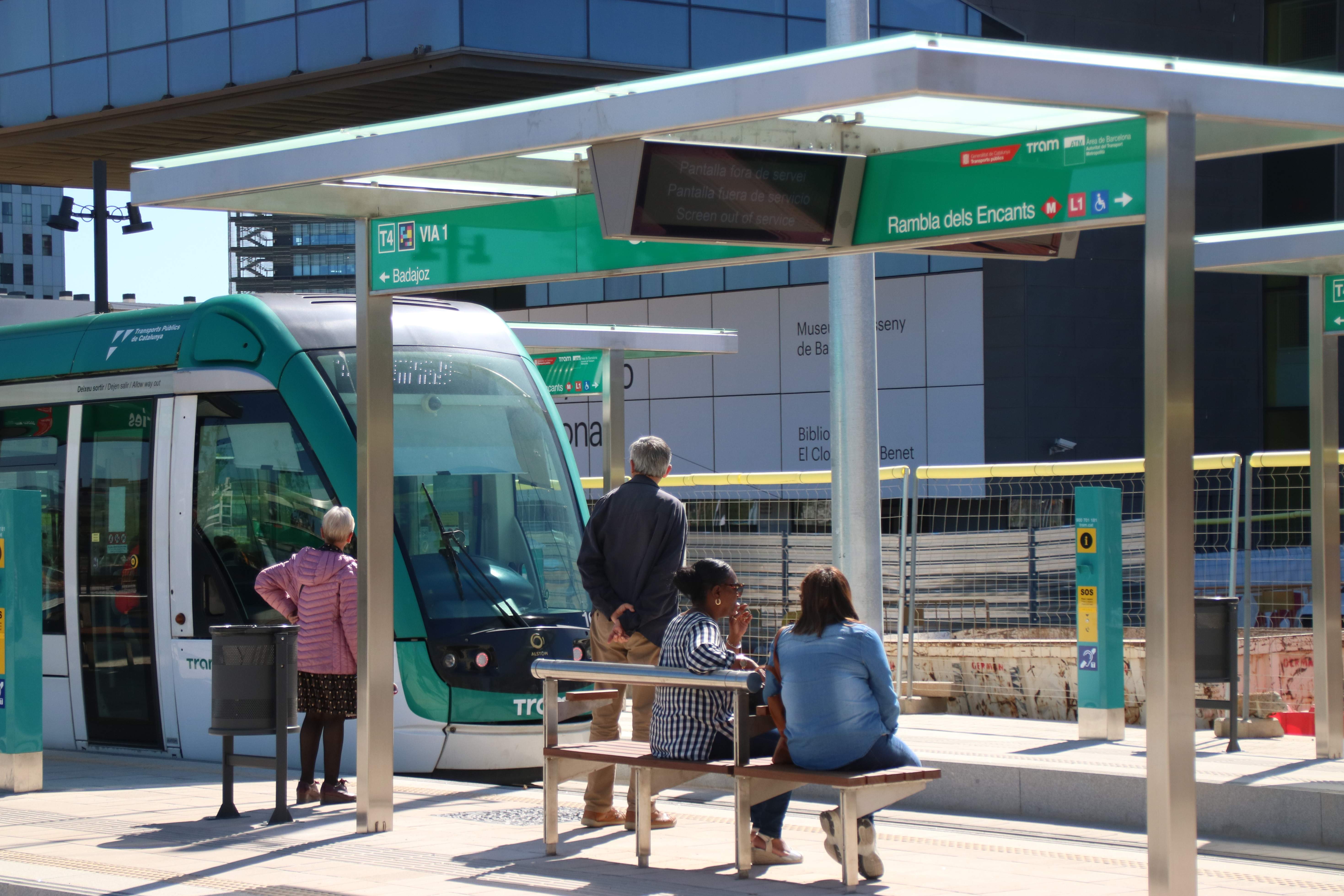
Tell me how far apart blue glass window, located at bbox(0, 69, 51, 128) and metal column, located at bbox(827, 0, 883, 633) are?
20.0 metres

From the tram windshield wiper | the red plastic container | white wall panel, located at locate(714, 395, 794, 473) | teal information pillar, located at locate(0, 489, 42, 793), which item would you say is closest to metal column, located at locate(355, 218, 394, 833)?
the tram windshield wiper

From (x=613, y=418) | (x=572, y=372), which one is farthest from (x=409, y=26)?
(x=613, y=418)

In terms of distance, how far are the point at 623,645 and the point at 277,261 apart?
9527 cm

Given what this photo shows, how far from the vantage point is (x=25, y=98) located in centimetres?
2708

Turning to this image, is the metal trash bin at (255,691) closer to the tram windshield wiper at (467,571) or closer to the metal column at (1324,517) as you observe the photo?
the tram windshield wiper at (467,571)

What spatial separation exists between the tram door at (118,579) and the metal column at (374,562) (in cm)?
335

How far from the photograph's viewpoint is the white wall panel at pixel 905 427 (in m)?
24.9

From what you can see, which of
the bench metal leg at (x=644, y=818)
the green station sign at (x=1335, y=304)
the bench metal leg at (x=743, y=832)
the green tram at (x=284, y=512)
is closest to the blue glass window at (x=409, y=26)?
the green tram at (x=284, y=512)

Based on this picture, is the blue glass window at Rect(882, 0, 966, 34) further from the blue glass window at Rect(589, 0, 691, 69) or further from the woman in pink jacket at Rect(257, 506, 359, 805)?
the woman in pink jacket at Rect(257, 506, 359, 805)

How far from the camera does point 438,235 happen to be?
7.47m

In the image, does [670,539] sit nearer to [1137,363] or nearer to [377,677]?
[377,677]

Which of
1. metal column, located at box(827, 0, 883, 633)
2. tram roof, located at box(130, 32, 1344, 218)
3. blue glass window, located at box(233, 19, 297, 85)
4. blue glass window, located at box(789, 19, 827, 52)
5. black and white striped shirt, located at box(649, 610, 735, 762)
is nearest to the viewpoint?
tram roof, located at box(130, 32, 1344, 218)

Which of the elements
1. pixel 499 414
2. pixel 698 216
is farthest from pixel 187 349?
pixel 698 216

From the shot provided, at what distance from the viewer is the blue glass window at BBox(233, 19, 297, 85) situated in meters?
23.6
